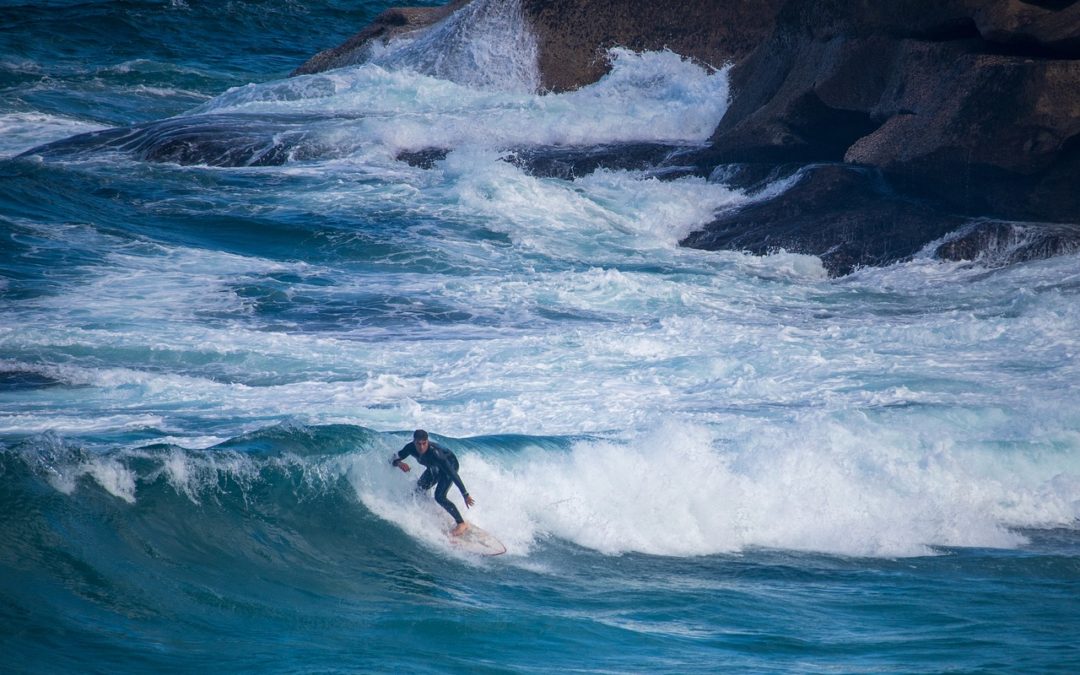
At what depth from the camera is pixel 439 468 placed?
827 centimetres

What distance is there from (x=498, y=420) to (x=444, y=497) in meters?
2.03

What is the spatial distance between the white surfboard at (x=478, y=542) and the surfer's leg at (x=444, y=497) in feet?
0.37

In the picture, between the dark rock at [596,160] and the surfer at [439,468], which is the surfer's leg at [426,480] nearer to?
the surfer at [439,468]

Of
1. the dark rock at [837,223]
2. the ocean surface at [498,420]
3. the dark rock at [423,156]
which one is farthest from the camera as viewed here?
the dark rock at [423,156]

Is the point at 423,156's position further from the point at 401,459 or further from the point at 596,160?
the point at 401,459

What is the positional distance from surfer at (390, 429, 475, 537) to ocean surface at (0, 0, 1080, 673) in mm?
173

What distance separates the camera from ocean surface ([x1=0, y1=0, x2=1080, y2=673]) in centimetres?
696

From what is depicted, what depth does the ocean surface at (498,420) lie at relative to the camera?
22.8 ft

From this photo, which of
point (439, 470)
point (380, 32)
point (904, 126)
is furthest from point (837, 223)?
point (380, 32)

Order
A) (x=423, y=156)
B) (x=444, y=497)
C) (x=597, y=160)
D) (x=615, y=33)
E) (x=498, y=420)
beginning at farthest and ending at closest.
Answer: (x=615, y=33) < (x=423, y=156) < (x=597, y=160) < (x=498, y=420) < (x=444, y=497)

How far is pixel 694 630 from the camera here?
7.09 metres

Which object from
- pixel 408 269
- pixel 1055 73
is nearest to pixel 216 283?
pixel 408 269

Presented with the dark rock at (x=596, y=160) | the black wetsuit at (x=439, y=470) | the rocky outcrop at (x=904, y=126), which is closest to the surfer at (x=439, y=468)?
the black wetsuit at (x=439, y=470)

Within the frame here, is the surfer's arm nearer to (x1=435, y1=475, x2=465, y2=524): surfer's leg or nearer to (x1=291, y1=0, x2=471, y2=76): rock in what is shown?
(x1=435, y1=475, x2=465, y2=524): surfer's leg
